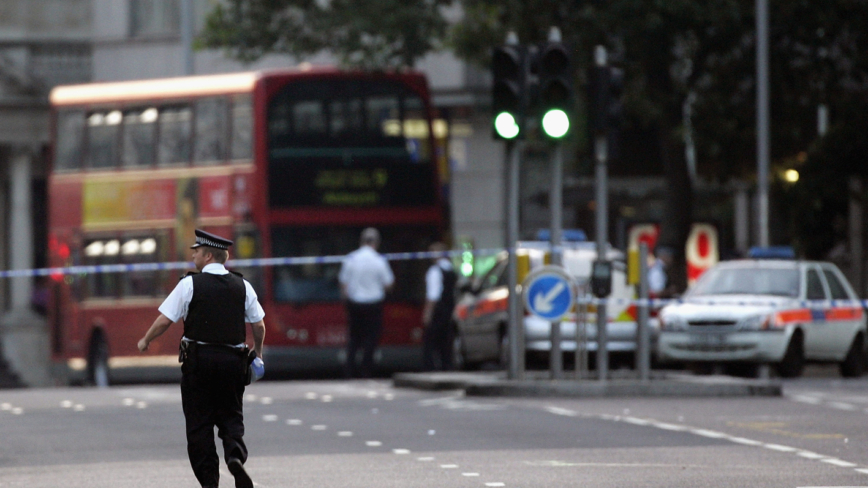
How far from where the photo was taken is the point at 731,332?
76.3ft

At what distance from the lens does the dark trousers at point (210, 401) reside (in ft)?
33.8

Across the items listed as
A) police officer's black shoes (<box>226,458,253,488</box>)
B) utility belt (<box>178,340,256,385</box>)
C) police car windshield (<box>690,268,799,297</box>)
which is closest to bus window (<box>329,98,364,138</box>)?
police car windshield (<box>690,268,799,297</box>)

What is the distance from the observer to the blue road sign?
64.2 ft

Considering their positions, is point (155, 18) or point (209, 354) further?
point (155, 18)

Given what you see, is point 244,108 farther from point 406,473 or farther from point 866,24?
point 406,473

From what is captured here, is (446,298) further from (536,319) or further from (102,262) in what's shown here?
(102,262)

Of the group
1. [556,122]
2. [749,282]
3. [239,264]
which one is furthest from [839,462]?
[239,264]

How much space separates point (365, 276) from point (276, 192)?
2047 mm

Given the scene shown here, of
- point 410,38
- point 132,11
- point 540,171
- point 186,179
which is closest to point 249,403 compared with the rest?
point 186,179

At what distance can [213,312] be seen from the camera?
10422mm

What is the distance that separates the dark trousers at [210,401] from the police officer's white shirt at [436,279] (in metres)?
14.7

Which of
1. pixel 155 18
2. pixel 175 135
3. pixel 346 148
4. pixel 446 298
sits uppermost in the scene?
pixel 155 18

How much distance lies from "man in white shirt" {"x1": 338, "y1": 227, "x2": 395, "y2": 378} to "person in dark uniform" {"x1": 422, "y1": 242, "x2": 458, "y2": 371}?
0.68 metres

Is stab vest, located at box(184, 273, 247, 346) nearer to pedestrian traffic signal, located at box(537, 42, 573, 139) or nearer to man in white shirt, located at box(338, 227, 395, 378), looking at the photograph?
pedestrian traffic signal, located at box(537, 42, 573, 139)
